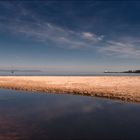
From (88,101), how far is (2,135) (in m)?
17.3

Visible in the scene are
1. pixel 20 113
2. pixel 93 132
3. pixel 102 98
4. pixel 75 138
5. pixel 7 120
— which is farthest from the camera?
pixel 102 98

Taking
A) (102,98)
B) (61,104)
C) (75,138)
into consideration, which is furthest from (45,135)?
(102,98)

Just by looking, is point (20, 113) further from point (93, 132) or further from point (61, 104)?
point (93, 132)

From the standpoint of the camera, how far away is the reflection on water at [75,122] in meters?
17.2

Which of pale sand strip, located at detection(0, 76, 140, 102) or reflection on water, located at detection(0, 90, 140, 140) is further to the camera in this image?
pale sand strip, located at detection(0, 76, 140, 102)

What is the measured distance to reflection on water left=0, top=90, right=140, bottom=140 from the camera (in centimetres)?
1722

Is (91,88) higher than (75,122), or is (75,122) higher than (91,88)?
(91,88)

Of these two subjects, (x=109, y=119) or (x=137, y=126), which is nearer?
(x=137, y=126)

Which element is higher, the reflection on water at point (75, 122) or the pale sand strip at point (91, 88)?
the pale sand strip at point (91, 88)

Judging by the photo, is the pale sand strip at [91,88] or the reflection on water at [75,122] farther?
the pale sand strip at [91,88]

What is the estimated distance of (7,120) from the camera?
2127 cm

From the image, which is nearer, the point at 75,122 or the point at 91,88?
the point at 75,122

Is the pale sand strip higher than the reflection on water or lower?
higher

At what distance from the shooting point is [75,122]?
822 inches
